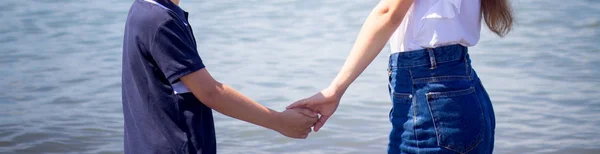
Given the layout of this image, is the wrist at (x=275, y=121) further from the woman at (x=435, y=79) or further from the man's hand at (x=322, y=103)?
the woman at (x=435, y=79)

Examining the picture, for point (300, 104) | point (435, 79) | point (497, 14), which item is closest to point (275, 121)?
point (300, 104)

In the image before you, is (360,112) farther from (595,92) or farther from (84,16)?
(84,16)

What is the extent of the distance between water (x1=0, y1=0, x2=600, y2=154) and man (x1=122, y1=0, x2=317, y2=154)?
9.74ft

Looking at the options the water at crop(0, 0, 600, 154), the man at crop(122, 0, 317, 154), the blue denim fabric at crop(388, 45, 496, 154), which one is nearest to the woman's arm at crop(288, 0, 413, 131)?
the blue denim fabric at crop(388, 45, 496, 154)

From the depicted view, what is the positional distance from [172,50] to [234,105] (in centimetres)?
33

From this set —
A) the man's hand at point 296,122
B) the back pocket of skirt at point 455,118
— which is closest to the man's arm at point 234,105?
the man's hand at point 296,122

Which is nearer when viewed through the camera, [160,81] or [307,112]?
[160,81]

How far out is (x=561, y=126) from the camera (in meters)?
6.04

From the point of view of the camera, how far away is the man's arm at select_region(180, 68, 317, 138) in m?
2.55

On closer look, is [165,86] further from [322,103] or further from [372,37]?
[322,103]

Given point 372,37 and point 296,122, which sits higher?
point 372,37

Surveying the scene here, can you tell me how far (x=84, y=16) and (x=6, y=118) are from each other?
4613mm

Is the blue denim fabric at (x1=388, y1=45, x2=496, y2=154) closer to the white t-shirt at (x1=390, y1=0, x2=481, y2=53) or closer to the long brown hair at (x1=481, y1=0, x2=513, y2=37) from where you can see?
the white t-shirt at (x1=390, y1=0, x2=481, y2=53)

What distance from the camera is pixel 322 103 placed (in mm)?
3164
